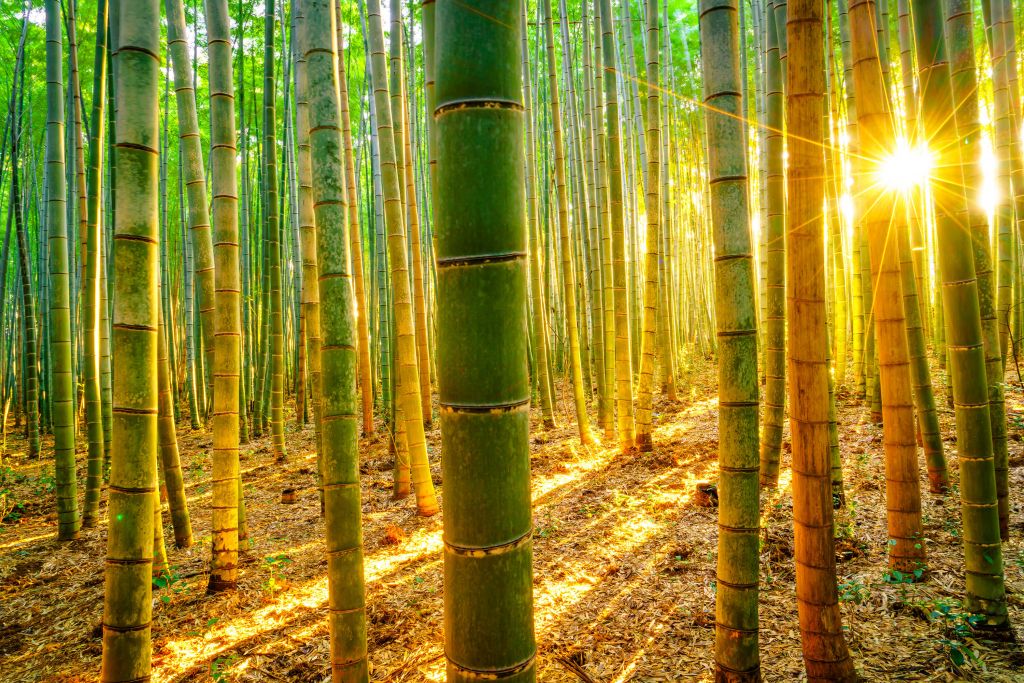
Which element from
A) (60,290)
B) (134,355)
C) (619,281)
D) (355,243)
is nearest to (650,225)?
(619,281)

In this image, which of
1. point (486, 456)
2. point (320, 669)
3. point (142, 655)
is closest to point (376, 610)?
point (320, 669)

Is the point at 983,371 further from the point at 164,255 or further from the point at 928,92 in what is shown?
the point at 164,255

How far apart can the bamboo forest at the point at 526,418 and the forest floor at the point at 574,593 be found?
2 cm

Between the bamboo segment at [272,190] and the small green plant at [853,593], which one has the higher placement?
the bamboo segment at [272,190]

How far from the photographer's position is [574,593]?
2.33m

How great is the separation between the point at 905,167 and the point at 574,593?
1.93 metres

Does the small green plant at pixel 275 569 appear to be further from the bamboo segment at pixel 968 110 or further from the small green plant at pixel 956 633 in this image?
the bamboo segment at pixel 968 110

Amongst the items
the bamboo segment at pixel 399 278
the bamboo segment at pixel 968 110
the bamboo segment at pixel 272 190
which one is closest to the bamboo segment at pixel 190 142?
the bamboo segment at pixel 272 190

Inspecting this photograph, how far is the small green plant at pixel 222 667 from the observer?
6.03ft

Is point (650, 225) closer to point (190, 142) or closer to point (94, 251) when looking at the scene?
point (190, 142)

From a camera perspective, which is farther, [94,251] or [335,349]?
[94,251]

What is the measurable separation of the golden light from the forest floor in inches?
51.8

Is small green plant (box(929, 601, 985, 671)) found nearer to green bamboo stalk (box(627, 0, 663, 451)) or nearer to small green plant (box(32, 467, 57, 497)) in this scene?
green bamboo stalk (box(627, 0, 663, 451))

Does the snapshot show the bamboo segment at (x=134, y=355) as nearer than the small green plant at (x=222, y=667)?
Yes
